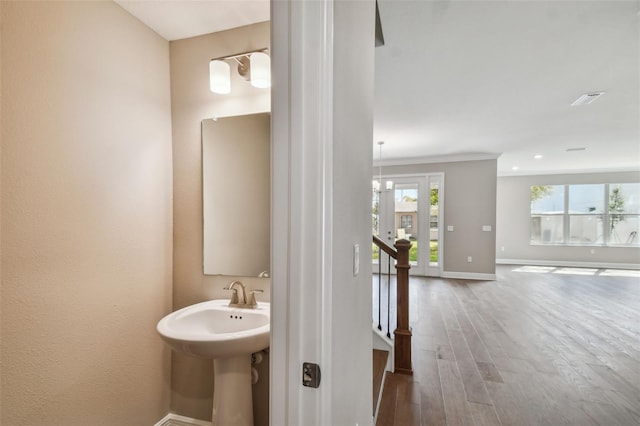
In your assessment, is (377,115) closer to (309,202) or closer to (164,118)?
(164,118)

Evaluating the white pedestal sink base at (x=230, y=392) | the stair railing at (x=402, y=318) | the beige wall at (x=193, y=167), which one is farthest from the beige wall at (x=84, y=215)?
the stair railing at (x=402, y=318)

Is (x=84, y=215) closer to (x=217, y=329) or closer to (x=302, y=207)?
(x=217, y=329)

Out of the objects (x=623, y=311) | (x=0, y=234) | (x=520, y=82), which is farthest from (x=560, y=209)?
(x=0, y=234)

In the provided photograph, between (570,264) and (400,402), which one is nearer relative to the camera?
(400,402)

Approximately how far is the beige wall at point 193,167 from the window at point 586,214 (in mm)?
8958

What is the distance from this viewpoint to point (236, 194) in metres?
1.65

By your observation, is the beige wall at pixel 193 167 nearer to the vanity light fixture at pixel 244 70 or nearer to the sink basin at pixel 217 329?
the vanity light fixture at pixel 244 70

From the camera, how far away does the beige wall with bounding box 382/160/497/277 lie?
5934 millimetres

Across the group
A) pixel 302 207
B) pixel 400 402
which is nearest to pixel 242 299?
pixel 302 207

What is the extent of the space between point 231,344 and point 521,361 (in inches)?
106

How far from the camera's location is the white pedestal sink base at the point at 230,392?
4.59 feet

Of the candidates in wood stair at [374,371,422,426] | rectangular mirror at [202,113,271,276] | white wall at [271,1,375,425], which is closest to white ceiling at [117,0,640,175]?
rectangular mirror at [202,113,271,276]

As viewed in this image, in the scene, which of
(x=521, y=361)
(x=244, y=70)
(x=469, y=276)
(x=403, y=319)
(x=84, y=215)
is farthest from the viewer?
(x=469, y=276)

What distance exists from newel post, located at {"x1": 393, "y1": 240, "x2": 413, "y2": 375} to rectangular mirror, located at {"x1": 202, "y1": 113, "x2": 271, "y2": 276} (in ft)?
4.11
